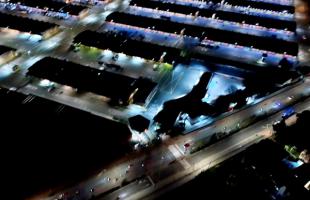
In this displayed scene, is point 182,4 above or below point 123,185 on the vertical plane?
above

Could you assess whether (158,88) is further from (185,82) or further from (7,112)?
Result: (7,112)

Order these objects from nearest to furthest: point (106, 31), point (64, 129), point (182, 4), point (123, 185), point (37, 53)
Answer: point (123, 185) < point (64, 129) < point (37, 53) < point (106, 31) < point (182, 4)

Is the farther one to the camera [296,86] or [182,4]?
[182,4]


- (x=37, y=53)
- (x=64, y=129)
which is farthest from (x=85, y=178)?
(x=37, y=53)

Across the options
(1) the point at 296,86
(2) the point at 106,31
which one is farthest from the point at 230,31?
(2) the point at 106,31

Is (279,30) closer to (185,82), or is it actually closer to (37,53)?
(185,82)

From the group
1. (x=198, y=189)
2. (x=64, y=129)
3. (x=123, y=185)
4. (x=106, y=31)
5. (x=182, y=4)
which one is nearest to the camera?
(x=198, y=189)
